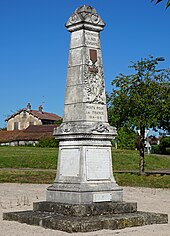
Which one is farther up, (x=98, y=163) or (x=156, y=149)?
(x=156, y=149)

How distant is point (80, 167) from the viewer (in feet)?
35.2

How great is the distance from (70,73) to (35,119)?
87877mm

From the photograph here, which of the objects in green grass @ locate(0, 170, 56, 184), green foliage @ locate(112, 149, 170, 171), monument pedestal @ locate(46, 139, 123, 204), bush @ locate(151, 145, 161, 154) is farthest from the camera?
bush @ locate(151, 145, 161, 154)

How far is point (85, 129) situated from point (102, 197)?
1.46 m

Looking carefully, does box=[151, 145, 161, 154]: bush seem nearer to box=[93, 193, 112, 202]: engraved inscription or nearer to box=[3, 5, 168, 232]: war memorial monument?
box=[3, 5, 168, 232]: war memorial monument

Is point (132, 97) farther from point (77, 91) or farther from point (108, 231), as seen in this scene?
point (108, 231)

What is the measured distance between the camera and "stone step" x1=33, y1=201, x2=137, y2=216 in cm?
1018

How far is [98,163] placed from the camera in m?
11.0

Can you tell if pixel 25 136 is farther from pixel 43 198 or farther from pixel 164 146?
pixel 43 198

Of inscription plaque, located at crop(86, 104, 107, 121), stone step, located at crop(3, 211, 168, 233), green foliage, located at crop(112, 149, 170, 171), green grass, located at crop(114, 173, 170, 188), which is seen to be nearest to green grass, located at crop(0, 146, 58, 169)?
green foliage, located at crop(112, 149, 170, 171)

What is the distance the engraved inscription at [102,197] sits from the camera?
10.7 metres

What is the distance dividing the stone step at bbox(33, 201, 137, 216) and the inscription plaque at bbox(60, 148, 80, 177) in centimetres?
69

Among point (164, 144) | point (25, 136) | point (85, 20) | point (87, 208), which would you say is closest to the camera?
point (87, 208)

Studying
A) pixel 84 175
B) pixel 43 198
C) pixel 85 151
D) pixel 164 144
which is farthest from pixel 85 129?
pixel 164 144
